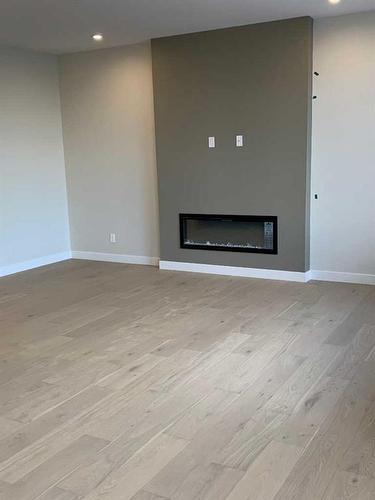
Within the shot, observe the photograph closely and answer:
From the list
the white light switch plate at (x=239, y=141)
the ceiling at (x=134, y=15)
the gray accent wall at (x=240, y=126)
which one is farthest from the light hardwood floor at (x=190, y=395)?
the ceiling at (x=134, y=15)

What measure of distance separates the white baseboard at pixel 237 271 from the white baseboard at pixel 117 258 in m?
0.28

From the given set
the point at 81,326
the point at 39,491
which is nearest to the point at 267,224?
the point at 81,326

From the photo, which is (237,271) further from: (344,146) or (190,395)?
(190,395)

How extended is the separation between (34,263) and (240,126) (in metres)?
2.95

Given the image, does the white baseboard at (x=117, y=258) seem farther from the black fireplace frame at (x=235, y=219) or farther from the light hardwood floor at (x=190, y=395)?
the light hardwood floor at (x=190, y=395)

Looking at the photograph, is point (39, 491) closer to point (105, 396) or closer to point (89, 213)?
point (105, 396)

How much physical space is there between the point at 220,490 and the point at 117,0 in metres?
3.62

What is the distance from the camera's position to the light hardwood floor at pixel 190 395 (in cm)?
218

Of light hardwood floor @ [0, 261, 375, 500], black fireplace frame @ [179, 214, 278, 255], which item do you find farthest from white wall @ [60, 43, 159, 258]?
light hardwood floor @ [0, 261, 375, 500]

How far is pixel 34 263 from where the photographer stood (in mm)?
6469

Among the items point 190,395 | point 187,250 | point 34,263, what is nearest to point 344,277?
point 187,250

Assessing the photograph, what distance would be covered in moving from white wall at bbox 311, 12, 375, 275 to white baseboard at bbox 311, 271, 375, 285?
0.04 metres

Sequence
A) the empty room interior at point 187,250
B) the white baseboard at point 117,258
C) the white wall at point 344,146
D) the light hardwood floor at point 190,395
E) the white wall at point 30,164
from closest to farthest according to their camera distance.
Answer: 1. the light hardwood floor at point 190,395
2. the empty room interior at point 187,250
3. the white wall at point 344,146
4. the white wall at point 30,164
5. the white baseboard at point 117,258

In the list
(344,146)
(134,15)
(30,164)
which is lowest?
(30,164)
